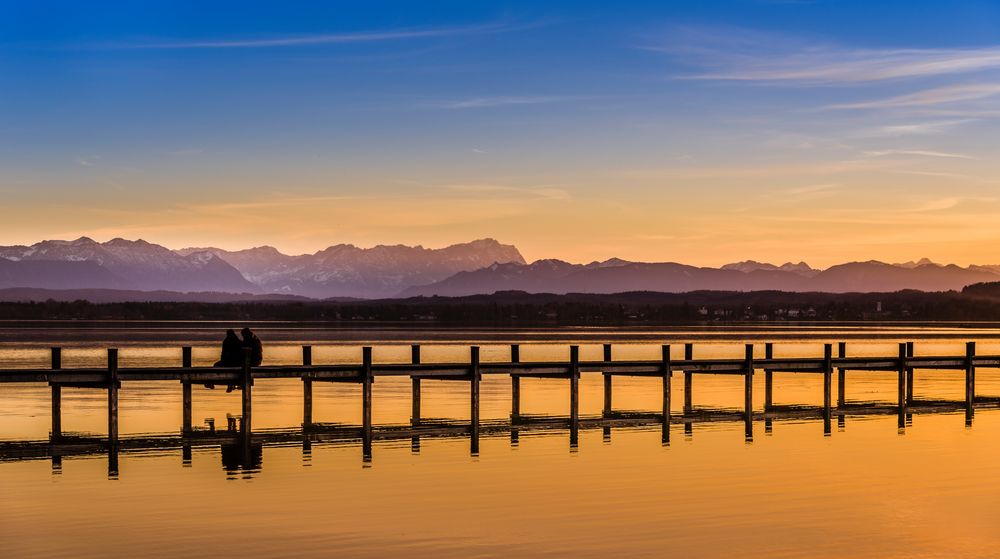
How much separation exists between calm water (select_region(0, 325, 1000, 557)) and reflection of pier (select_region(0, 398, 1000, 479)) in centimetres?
29

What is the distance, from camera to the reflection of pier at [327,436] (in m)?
32.1

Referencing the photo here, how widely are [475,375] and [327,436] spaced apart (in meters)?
4.16

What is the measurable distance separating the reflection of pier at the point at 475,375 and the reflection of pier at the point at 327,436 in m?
0.13

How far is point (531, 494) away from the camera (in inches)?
1064

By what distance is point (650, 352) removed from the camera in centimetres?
9412

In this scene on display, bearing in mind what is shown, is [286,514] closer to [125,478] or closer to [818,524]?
[125,478]

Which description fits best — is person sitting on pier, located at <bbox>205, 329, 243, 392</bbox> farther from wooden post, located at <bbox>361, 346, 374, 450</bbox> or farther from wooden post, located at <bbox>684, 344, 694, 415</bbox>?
wooden post, located at <bbox>684, 344, 694, 415</bbox>

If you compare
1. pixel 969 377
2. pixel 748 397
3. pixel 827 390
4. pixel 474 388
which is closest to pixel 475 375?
pixel 474 388

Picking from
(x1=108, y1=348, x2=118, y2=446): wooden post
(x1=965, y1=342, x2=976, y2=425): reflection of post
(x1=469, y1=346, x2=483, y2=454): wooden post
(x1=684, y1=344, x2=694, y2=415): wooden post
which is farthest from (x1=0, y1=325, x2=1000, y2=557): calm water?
(x1=684, y1=344, x2=694, y2=415): wooden post

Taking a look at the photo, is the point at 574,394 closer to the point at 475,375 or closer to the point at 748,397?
the point at 475,375

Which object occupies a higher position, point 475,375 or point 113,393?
point 475,375

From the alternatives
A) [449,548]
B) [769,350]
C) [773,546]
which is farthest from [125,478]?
[769,350]

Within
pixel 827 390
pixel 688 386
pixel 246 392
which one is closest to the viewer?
pixel 246 392

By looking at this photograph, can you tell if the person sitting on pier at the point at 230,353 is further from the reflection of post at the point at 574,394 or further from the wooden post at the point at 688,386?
the wooden post at the point at 688,386
